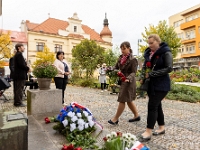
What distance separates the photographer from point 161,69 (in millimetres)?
3205

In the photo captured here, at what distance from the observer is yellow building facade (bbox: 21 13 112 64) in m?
36.3

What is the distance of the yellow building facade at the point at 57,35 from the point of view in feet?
119

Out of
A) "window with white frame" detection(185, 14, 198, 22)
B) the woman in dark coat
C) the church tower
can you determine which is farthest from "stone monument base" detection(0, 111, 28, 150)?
the church tower

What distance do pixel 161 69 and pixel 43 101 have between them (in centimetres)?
271

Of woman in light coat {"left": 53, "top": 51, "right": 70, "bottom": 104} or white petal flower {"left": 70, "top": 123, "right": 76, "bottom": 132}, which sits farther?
woman in light coat {"left": 53, "top": 51, "right": 70, "bottom": 104}

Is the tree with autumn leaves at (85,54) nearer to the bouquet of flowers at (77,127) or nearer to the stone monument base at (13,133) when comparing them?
the bouquet of flowers at (77,127)

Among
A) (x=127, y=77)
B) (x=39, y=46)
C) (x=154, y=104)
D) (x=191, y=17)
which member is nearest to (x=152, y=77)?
(x=154, y=104)

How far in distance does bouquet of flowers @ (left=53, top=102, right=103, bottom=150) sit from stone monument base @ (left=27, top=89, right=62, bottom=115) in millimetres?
1328

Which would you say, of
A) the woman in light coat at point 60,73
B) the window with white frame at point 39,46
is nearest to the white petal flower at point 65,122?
the woman in light coat at point 60,73

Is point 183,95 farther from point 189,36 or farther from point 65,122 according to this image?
point 189,36

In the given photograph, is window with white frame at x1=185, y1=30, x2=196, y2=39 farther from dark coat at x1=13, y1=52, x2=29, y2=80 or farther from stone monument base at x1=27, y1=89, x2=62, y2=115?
stone monument base at x1=27, y1=89, x2=62, y2=115

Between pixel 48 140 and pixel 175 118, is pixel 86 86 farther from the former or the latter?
pixel 48 140

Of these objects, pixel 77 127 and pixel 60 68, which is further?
pixel 60 68

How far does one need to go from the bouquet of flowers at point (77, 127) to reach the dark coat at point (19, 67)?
10.1 ft
